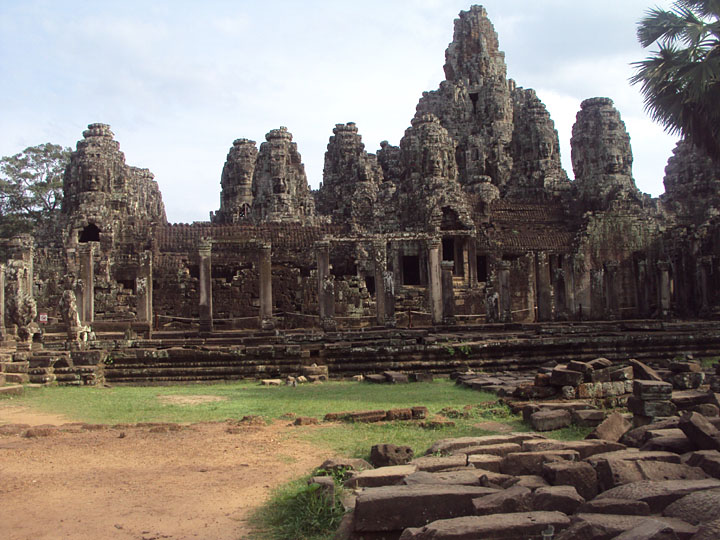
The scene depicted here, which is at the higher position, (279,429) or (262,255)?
(262,255)

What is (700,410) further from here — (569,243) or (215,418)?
(569,243)

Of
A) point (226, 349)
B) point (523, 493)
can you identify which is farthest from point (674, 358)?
point (523, 493)

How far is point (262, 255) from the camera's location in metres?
18.6

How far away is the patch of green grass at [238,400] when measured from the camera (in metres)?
9.29

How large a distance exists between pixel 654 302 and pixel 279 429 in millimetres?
23224

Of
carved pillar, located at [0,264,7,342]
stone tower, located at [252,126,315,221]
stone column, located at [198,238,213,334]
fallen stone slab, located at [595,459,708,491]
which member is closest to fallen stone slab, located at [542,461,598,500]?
fallen stone slab, located at [595,459,708,491]

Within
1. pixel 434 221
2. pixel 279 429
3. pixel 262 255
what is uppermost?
pixel 434 221

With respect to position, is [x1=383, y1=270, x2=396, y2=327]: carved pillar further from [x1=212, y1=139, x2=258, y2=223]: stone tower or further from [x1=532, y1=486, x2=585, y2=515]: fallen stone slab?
[x1=212, y1=139, x2=258, y2=223]: stone tower

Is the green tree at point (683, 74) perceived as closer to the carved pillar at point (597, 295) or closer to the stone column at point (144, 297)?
the carved pillar at point (597, 295)

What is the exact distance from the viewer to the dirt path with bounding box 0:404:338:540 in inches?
187

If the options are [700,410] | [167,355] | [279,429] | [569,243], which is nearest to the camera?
[700,410]

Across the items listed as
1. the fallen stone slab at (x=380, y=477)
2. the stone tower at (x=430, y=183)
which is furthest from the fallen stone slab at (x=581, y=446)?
the stone tower at (x=430, y=183)

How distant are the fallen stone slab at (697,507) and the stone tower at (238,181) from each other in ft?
128

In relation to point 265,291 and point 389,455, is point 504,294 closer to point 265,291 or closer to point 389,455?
point 265,291
